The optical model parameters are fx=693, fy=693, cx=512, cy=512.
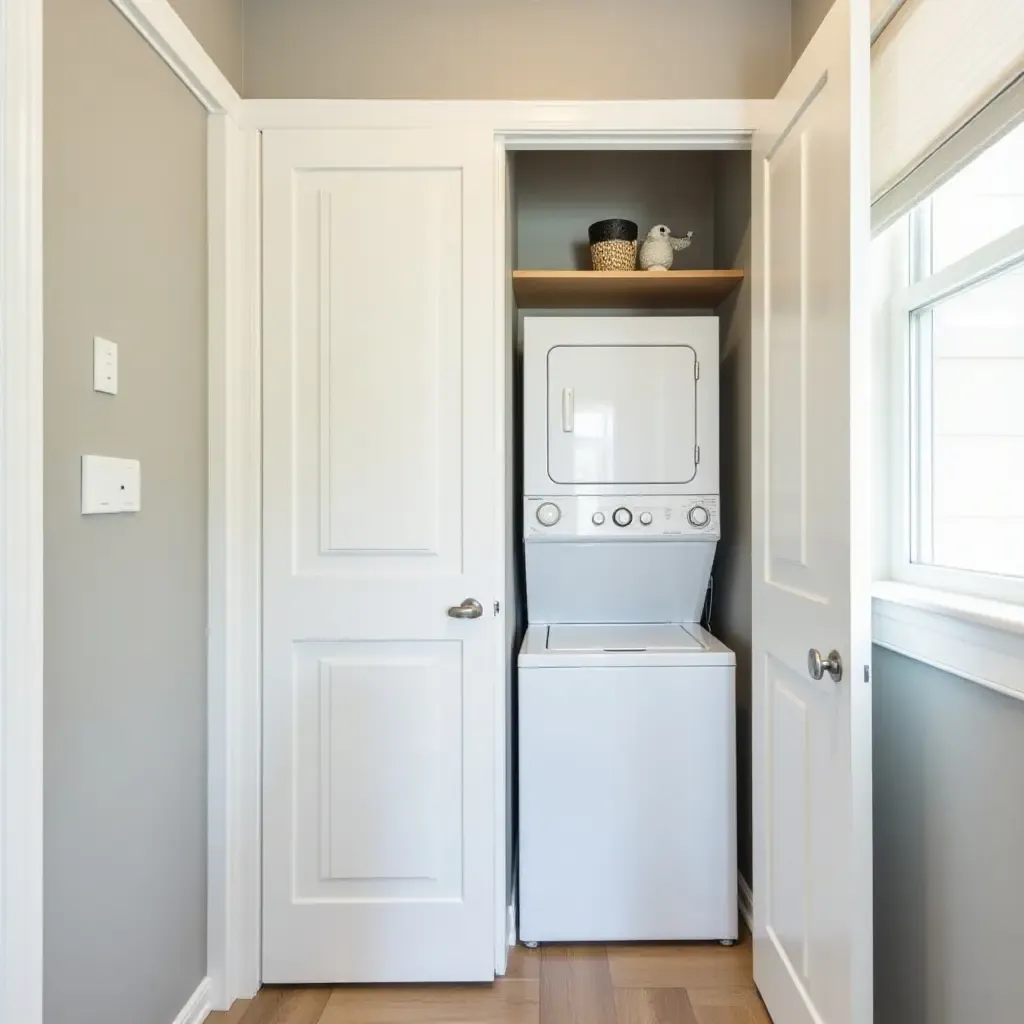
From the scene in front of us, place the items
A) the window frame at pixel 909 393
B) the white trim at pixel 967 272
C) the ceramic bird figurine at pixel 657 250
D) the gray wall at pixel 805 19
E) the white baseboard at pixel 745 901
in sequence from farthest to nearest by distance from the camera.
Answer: the ceramic bird figurine at pixel 657 250
the white baseboard at pixel 745 901
the gray wall at pixel 805 19
the window frame at pixel 909 393
the white trim at pixel 967 272

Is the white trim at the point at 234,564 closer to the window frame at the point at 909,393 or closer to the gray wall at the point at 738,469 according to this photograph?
the gray wall at the point at 738,469

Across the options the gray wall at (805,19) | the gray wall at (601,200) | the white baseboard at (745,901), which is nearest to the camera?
the gray wall at (805,19)

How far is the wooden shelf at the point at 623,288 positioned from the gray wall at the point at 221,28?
0.86 meters

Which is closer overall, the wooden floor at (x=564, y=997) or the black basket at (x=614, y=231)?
the wooden floor at (x=564, y=997)

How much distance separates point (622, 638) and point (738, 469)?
0.63 m

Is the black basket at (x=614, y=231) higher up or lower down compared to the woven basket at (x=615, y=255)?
higher up

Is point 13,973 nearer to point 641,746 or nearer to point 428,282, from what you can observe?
point 641,746

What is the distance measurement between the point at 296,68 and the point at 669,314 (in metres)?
1.34

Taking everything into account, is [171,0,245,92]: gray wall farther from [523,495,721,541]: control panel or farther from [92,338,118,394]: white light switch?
[523,495,721,541]: control panel

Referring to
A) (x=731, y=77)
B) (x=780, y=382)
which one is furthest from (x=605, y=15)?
(x=780, y=382)

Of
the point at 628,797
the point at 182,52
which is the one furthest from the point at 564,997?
the point at 182,52

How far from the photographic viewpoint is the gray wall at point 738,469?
79.1 inches

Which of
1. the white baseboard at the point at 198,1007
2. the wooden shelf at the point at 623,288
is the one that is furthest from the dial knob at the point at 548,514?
the white baseboard at the point at 198,1007

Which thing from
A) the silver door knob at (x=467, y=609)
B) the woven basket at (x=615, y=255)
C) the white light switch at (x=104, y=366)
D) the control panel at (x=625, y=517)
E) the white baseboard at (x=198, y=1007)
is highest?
the woven basket at (x=615, y=255)
